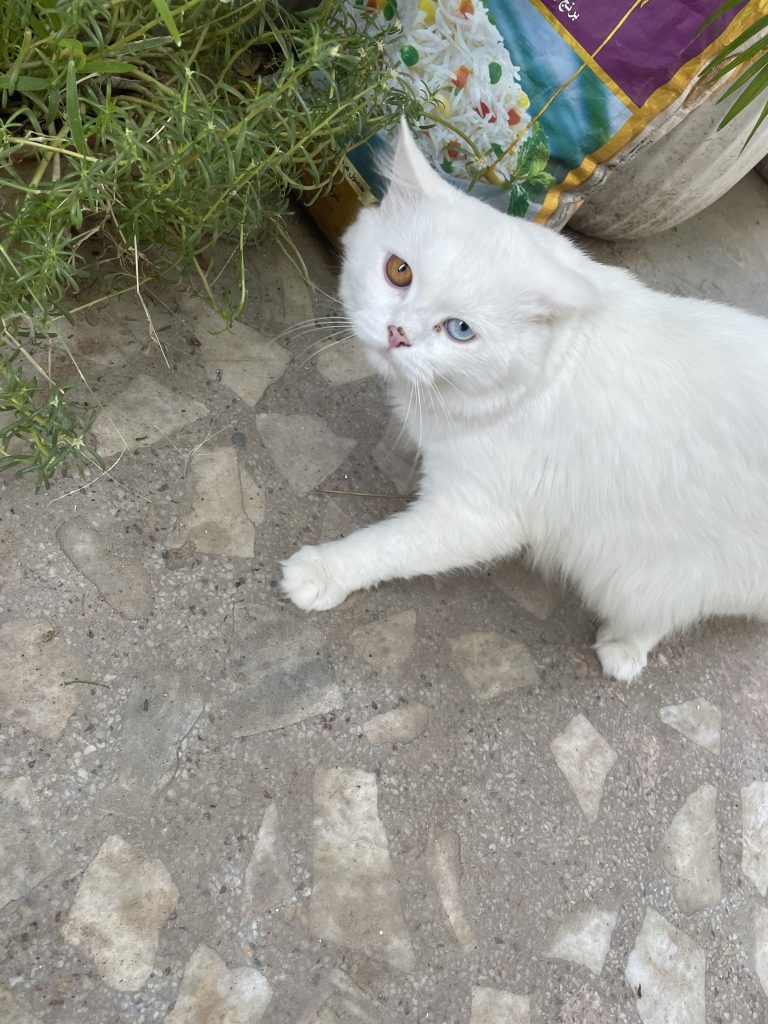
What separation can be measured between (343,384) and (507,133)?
24.0 inches

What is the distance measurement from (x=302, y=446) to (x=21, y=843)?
0.84m

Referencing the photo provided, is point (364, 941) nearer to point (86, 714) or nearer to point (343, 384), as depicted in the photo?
point (86, 714)

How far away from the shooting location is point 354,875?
1.17m

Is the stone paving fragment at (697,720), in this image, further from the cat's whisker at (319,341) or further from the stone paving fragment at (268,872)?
the cat's whisker at (319,341)

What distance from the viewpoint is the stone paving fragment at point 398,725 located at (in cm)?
129

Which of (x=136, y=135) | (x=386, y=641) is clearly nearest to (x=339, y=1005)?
(x=386, y=641)

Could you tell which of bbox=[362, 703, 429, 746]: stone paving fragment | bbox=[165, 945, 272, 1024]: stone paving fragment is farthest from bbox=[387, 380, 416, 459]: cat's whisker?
bbox=[165, 945, 272, 1024]: stone paving fragment

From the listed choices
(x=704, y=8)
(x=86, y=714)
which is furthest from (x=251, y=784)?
(x=704, y=8)

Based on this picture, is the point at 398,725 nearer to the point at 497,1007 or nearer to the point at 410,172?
the point at 497,1007

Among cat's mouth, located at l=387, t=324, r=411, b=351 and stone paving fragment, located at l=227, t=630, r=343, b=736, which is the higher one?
cat's mouth, located at l=387, t=324, r=411, b=351

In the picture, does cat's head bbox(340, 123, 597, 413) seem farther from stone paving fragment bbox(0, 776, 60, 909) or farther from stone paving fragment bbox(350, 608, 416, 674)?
stone paving fragment bbox(0, 776, 60, 909)

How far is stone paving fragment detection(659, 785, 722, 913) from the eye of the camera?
4.54 ft

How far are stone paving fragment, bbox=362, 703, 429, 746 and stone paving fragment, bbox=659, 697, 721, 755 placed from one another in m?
0.54

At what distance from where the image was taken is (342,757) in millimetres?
1251
